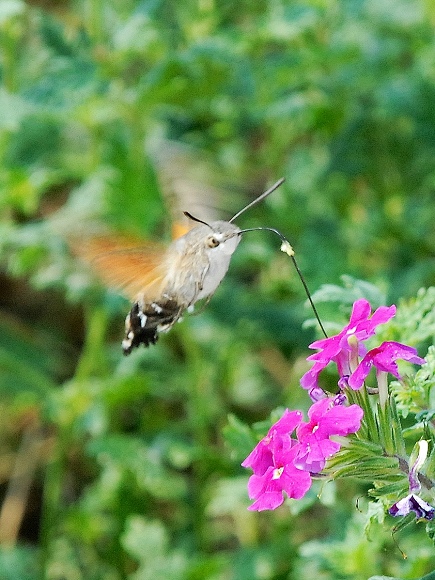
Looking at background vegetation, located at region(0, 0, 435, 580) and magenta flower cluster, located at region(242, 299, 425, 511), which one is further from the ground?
magenta flower cluster, located at region(242, 299, 425, 511)

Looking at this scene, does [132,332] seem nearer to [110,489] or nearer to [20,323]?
[110,489]

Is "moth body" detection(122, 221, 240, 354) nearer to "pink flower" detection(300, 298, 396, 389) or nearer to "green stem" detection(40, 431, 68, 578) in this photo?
"pink flower" detection(300, 298, 396, 389)

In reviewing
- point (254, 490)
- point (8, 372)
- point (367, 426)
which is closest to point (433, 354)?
point (367, 426)

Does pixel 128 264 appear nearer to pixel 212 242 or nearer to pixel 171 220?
pixel 212 242

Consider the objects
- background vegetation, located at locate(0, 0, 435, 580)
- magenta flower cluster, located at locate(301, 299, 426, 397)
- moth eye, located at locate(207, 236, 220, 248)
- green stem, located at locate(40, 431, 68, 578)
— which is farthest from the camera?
green stem, located at locate(40, 431, 68, 578)

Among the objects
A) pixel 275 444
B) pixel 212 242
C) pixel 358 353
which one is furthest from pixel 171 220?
pixel 275 444

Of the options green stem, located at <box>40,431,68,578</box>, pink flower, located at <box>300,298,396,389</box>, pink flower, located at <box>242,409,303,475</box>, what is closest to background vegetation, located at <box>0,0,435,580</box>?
green stem, located at <box>40,431,68,578</box>
